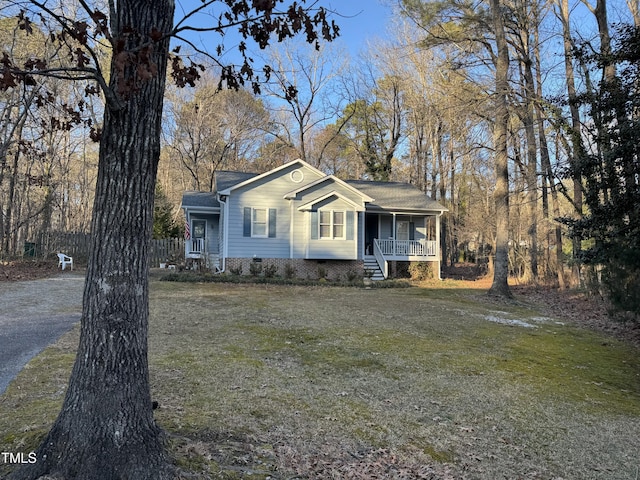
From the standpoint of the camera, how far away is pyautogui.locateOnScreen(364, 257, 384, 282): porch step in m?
19.2

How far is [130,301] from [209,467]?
1.19 m

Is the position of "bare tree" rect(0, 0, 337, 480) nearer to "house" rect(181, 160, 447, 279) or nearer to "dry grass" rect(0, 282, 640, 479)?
"dry grass" rect(0, 282, 640, 479)

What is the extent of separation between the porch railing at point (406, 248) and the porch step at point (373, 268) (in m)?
0.63

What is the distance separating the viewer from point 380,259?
65.5 ft

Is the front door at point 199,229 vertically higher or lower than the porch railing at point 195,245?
higher

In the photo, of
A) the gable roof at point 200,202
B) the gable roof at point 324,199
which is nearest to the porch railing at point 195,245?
the gable roof at point 200,202

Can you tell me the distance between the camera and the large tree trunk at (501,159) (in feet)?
45.0

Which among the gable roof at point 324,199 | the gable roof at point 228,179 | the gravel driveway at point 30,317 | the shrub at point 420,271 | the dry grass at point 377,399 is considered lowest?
the dry grass at point 377,399

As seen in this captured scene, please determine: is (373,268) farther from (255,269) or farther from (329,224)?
(255,269)

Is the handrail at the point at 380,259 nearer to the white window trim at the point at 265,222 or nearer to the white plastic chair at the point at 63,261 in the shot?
the white window trim at the point at 265,222

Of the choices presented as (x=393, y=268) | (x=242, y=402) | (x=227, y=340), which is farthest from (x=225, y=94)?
(x=242, y=402)

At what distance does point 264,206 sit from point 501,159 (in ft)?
31.4

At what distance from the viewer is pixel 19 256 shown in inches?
768

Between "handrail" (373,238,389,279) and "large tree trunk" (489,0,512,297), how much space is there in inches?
244
